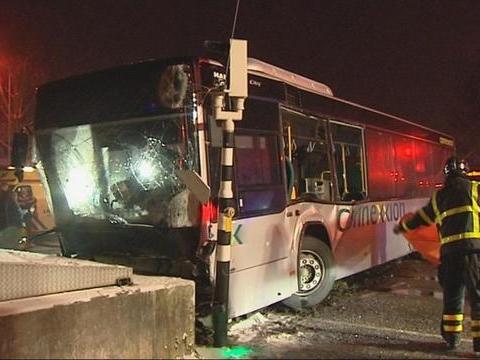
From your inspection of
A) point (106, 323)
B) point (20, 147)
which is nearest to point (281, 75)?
point (20, 147)

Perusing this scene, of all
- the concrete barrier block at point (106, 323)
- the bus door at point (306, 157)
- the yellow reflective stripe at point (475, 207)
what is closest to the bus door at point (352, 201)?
the bus door at point (306, 157)

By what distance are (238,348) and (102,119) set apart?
2.72 m

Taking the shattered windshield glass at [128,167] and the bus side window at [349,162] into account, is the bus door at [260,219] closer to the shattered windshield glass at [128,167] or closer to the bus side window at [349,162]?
the shattered windshield glass at [128,167]

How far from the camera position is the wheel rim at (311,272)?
26.2 ft

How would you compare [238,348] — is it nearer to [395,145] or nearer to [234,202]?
[234,202]

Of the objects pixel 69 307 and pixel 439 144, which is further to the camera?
pixel 439 144

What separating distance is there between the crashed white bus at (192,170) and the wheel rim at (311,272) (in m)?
0.02

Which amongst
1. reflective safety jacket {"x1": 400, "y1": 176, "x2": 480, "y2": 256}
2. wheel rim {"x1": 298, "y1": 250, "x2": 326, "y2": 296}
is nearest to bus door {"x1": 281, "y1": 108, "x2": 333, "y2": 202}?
wheel rim {"x1": 298, "y1": 250, "x2": 326, "y2": 296}

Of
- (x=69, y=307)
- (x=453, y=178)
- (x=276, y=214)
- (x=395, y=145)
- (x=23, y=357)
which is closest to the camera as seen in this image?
(x=23, y=357)

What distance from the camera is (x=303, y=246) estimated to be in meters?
7.77

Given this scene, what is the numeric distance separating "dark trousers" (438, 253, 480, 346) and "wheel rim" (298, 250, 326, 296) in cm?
214

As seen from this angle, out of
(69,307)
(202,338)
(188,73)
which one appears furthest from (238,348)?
(188,73)

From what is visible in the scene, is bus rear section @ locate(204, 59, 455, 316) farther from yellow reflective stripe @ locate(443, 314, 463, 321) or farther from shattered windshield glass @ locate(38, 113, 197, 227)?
yellow reflective stripe @ locate(443, 314, 463, 321)

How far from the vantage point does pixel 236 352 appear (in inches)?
224
